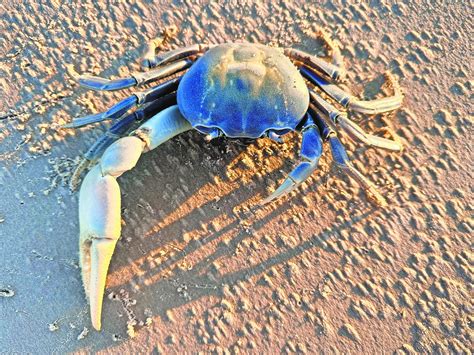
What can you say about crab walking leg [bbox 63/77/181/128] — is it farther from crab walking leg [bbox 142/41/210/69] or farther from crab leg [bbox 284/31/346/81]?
crab leg [bbox 284/31/346/81]

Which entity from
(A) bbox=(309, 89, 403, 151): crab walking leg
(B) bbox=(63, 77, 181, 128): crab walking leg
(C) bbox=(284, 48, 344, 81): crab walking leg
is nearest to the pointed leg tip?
(B) bbox=(63, 77, 181, 128): crab walking leg

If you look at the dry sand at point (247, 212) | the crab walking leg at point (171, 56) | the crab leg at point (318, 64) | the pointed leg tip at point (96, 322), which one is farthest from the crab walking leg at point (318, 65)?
the pointed leg tip at point (96, 322)

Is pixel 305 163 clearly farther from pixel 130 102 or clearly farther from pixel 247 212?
pixel 130 102

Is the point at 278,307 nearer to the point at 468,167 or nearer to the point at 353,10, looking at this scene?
the point at 468,167

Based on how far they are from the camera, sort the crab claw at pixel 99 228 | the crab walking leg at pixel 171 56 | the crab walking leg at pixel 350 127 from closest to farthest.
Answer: the crab claw at pixel 99 228 < the crab walking leg at pixel 350 127 < the crab walking leg at pixel 171 56

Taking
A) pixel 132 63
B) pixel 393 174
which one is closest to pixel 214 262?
pixel 393 174

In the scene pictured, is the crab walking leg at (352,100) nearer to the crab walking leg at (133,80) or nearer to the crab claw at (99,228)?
the crab walking leg at (133,80)
